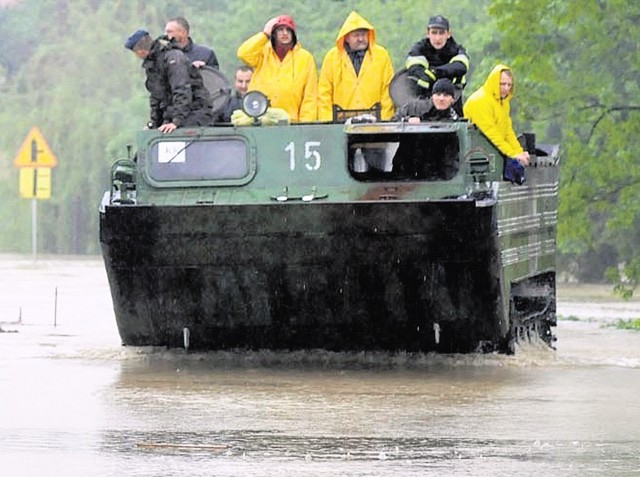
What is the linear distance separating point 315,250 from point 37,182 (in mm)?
24078

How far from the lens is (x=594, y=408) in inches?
589

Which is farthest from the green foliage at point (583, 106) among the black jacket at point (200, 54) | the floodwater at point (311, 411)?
the black jacket at point (200, 54)

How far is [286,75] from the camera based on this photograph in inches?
791

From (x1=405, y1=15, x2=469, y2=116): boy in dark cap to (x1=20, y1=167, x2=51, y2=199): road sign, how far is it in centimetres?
2200

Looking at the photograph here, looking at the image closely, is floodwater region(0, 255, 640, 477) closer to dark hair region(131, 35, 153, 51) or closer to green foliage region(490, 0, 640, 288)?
dark hair region(131, 35, 153, 51)

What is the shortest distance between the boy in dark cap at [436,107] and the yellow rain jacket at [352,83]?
700mm

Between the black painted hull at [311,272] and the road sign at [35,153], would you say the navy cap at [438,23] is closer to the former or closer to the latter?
the black painted hull at [311,272]

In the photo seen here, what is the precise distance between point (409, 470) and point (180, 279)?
7.08 meters

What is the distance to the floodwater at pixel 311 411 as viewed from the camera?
38.3 ft

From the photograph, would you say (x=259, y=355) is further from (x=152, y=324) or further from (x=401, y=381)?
(x=401, y=381)

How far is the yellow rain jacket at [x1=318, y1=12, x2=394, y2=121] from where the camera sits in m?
20.1

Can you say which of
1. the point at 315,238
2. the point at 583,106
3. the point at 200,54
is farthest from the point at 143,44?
the point at 583,106

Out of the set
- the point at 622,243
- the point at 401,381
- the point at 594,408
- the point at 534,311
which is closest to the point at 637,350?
the point at 534,311

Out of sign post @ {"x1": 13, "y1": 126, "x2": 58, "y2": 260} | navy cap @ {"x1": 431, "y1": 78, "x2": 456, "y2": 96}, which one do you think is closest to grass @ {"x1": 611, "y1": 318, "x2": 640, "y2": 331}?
navy cap @ {"x1": 431, "y1": 78, "x2": 456, "y2": 96}
